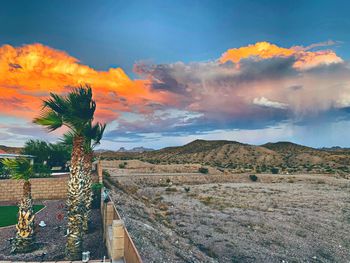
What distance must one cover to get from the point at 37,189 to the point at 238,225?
17.8 meters

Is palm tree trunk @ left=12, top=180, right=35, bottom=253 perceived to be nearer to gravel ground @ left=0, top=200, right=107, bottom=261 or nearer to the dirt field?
gravel ground @ left=0, top=200, right=107, bottom=261

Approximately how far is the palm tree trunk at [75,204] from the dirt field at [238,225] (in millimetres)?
3686

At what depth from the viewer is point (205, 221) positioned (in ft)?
77.3

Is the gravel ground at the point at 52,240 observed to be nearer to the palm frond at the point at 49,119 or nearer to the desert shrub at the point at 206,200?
the palm frond at the point at 49,119

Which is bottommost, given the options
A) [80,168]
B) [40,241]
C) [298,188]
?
[298,188]

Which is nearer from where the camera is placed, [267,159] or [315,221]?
[315,221]

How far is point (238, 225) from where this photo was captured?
22891 millimetres

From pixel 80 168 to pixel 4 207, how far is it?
1390 centimetres

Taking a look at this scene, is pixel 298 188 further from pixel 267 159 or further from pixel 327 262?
pixel 267 159

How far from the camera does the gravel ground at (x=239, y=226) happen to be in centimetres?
1595

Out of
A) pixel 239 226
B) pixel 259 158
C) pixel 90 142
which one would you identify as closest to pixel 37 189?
pixel 90 142

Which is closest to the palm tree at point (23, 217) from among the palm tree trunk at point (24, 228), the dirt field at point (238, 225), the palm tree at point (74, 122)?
the palm tree trunk at point (24, 228)

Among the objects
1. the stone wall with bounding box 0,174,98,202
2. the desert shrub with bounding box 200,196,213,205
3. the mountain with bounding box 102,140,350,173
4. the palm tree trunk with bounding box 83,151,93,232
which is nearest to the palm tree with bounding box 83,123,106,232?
the palm tree trunk with bounding box 83,151,93,232

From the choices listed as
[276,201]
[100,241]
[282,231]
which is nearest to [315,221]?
[282,231]
